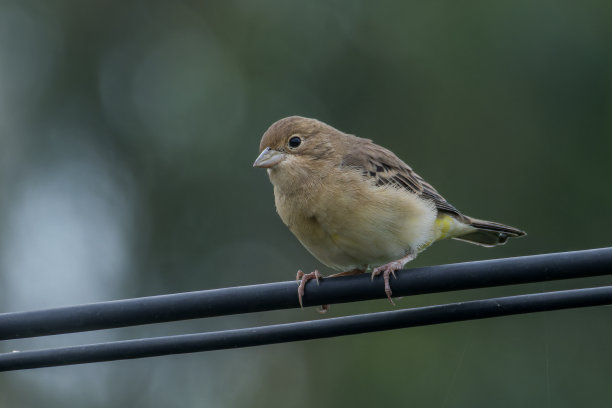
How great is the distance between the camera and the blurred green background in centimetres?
1302

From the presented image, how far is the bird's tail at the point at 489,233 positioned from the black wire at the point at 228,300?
291 cm

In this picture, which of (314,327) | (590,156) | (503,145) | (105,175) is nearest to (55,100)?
(105,175)

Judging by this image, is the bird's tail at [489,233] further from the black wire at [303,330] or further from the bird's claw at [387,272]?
the black wire at [303,330]

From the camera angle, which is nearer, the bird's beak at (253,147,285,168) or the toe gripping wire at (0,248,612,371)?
the toe gripping wire at (0,248,612,371)

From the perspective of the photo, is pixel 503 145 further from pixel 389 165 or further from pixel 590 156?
pixel 389 165

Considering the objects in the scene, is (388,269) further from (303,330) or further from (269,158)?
(269,158)

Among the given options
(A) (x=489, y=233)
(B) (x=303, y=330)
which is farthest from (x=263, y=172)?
(B) (x=303, y=330)

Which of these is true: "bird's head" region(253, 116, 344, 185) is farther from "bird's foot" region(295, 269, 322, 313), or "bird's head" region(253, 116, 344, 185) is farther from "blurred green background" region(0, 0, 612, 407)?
"blurred green background" region(0, 0, 612, 407)

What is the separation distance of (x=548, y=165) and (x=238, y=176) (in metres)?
5.80

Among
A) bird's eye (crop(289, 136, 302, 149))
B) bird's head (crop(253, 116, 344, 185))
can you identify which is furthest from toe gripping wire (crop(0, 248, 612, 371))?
bird's eye (crop(289, 136, 302, 149))

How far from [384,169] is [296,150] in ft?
2.25

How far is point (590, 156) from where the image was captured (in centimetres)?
1507

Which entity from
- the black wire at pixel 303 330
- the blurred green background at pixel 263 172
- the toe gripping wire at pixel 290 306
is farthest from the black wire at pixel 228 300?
the blurred green background at pixel 263 172

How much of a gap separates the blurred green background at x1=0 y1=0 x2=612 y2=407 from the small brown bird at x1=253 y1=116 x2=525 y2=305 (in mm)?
5724
